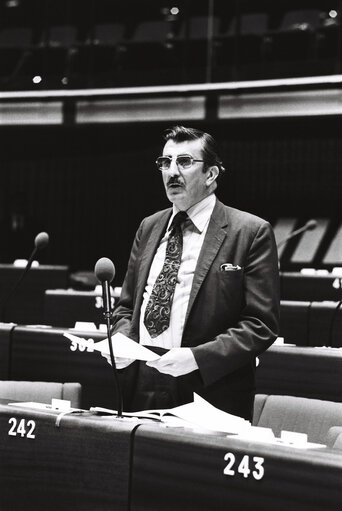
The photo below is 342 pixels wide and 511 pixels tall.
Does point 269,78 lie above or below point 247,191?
above

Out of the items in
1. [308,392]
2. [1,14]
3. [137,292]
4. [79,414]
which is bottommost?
[308,392]

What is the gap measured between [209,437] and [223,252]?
81cm

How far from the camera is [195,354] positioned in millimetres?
2496

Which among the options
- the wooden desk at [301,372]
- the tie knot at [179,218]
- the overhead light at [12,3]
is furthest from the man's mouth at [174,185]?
the overhead light at [12,3]

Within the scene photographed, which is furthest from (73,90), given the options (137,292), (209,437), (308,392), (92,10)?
(209,437)

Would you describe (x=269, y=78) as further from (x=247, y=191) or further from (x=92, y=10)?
(x=92, y=10)

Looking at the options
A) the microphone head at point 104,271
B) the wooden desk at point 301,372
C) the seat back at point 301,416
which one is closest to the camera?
the microphone head at point 104,271

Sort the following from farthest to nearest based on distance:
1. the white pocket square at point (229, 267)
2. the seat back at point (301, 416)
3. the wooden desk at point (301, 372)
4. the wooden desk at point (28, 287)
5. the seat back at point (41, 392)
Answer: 1. the wooden desk at point (28, 287)
2. the wooden desk at point (301, 372)
3. the seat back at point (41, 392)
4. the seat back at point (301, 416)
5. the white pocket square at point (229, 267)

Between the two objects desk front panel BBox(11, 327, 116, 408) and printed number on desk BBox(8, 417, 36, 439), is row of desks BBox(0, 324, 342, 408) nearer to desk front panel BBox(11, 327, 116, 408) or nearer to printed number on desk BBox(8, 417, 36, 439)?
desk front panel BBox(11, 327, 116, 408)

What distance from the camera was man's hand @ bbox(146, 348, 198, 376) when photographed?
95.5 inches

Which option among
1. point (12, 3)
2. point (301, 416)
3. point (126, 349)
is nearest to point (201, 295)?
point (126, 349)

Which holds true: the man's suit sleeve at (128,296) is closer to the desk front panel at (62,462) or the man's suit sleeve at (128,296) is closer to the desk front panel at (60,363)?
the desk front panel at (62,462)

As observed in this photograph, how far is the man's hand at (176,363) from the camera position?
2.43m

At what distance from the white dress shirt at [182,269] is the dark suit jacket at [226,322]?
0.03m
